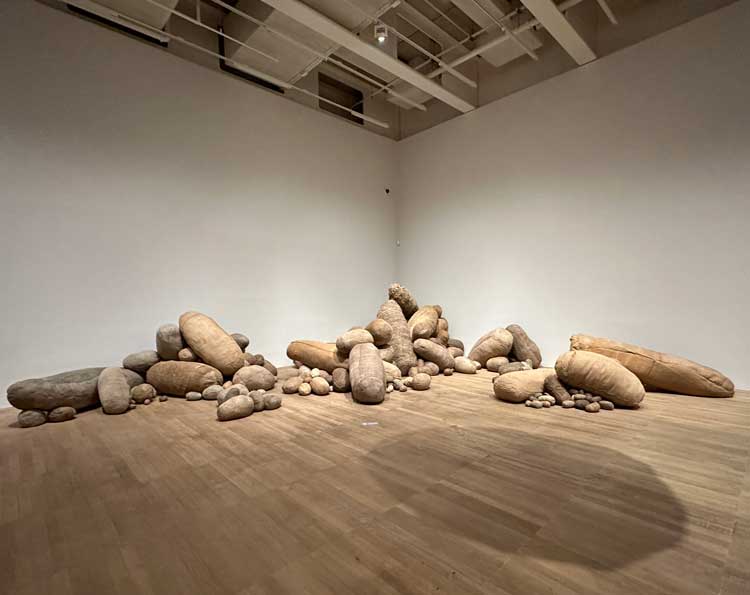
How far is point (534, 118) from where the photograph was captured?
491 cm

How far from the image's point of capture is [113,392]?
Answer: 2918 millimetres

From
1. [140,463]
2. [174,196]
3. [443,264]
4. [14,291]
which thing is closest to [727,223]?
[443,264]

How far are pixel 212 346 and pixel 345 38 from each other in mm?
3537

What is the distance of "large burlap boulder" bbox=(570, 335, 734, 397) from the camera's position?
3203 millimetres

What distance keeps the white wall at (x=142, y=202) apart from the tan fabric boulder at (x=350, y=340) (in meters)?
1.48

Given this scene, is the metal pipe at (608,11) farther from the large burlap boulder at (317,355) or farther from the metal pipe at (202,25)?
the large burlap boulder at (317,355)

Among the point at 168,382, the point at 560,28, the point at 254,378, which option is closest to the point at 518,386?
the point at 254,378

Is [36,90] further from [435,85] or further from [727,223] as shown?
[727,223]

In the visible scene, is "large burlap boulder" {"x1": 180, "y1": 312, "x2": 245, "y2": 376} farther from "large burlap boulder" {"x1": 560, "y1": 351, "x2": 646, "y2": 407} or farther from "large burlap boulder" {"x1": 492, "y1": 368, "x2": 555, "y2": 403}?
"large burlap boulder" {"x1": 560, "y1": 351, "x2": 646, "y2": 407}

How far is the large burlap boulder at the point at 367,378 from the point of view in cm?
305

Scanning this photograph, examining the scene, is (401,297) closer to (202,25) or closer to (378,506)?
(378,506)

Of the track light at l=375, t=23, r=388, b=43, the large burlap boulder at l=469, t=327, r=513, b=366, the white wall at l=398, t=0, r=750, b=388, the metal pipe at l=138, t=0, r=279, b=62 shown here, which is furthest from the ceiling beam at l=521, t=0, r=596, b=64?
the large burlap boulder at l=469, t=327, r=513, b=366

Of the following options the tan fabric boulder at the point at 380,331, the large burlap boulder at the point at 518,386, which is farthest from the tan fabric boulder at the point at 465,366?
the large burlap boulder at the point at 518,386

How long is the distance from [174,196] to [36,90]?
1397mm
